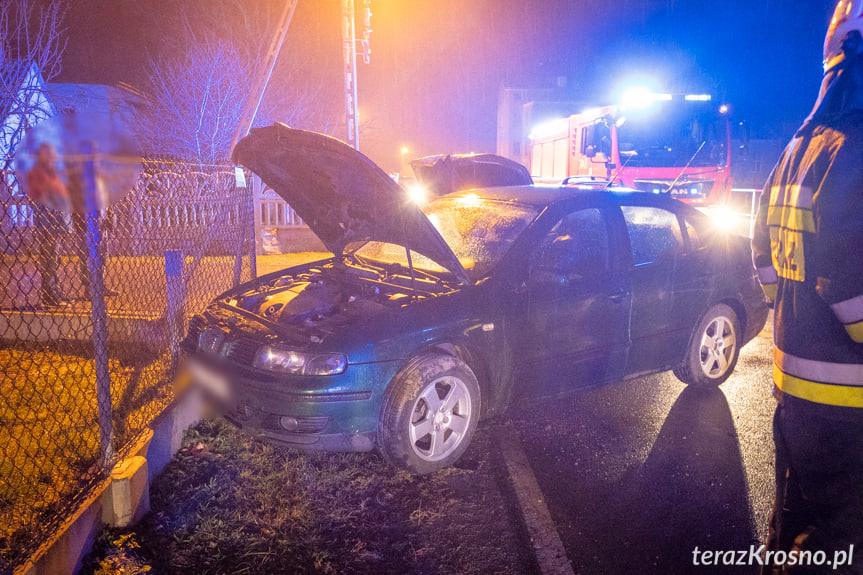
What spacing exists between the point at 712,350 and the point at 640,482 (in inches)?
73.0

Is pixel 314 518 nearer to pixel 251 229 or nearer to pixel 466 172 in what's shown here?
pixel 251 229

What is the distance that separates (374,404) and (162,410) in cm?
137

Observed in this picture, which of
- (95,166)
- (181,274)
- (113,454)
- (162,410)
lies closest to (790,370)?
(95,166)

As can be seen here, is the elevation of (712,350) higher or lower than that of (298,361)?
lower

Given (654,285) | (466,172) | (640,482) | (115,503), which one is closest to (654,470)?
(640,482)

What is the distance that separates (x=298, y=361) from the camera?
3234 mm

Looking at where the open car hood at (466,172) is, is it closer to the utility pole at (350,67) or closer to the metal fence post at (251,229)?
the metal fence post at (251,229)

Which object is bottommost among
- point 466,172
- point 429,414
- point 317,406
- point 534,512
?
point 534,512

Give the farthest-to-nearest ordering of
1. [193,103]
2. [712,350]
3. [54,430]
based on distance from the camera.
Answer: [193,103]
[712,350]
[54,430]

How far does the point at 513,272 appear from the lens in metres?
3.78

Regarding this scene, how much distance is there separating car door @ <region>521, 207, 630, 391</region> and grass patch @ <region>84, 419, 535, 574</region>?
792 millimetres

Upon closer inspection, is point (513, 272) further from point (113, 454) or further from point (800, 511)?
point (113, 454)

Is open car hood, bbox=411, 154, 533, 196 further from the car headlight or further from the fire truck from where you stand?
the car headlight

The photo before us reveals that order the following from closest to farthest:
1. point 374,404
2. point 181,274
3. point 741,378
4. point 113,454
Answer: point 113,454, point 374,404, point 181,274, point 741,378
